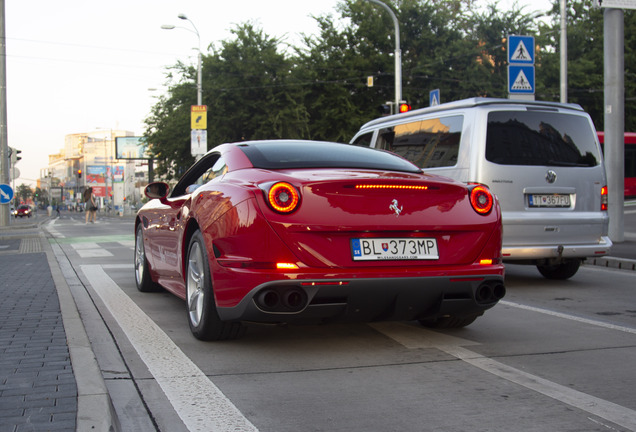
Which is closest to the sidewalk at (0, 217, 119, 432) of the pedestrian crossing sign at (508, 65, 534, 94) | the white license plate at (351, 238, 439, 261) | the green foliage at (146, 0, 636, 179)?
the white license plate at (351, 238, 439, 261)

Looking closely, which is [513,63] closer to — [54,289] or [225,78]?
[54,289]

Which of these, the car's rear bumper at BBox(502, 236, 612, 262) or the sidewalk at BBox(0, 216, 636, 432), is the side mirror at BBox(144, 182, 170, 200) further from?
the car's rear bumper at BBox(502, 236, 612, 262)

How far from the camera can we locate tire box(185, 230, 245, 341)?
16.4 ft

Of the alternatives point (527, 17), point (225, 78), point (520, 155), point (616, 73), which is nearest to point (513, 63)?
point (616, 73)

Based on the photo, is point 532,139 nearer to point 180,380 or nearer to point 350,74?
point 180,380

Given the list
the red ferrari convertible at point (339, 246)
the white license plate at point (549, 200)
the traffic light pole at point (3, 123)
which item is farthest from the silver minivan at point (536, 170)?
the traffic light pole at point (3, 123)

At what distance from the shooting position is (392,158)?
5738mm

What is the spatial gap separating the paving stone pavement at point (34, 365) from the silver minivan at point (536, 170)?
4487 mm

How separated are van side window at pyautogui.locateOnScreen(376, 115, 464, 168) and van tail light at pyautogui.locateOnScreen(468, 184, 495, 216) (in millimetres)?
3292

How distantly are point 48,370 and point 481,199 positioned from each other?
2867mm

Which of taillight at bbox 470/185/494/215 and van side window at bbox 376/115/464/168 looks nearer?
taillight at bbox 470/185/494/215

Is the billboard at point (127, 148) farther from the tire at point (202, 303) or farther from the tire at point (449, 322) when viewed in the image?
the tire at point (449, 322)

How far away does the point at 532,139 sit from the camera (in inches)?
319

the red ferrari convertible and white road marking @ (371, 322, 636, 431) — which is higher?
the red ferrari convertible
